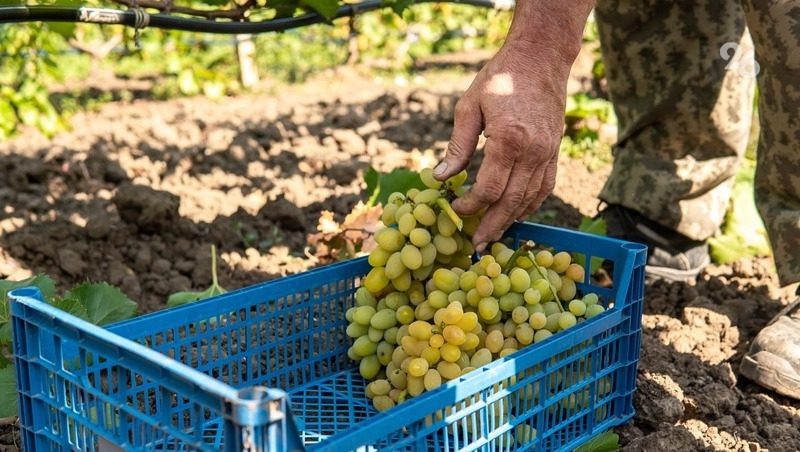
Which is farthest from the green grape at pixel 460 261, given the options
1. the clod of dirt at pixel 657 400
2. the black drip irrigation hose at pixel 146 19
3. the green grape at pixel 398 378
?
the black drip irrigation hose at pixel 146 19

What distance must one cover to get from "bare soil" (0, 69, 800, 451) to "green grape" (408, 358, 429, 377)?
1.72ft

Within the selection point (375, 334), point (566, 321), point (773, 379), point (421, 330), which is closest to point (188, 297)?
point (375, 334)

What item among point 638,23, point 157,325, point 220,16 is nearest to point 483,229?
point 157,325

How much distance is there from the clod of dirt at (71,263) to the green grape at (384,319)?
1357 millimetres

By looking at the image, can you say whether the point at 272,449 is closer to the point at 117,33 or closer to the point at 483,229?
the point at 483,229

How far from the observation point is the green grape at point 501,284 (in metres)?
2.03

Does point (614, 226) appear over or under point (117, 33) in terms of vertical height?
under

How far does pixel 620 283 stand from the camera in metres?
2.01

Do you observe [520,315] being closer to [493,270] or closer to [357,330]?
→ [493,270]

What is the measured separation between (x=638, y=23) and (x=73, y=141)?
10.8ft

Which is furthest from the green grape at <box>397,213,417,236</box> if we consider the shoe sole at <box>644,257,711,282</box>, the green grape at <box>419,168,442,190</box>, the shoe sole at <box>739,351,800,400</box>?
the shoe sole at <box>644,257,711,282</box>

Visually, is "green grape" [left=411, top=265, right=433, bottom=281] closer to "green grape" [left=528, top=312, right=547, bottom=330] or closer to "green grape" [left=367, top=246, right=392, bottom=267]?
"green grape" [left=367, top=246, right=392, bottom=267]

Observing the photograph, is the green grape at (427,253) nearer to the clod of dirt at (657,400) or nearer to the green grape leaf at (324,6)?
the clod of dirt at (657,400)

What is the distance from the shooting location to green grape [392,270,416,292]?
83.4 inches
